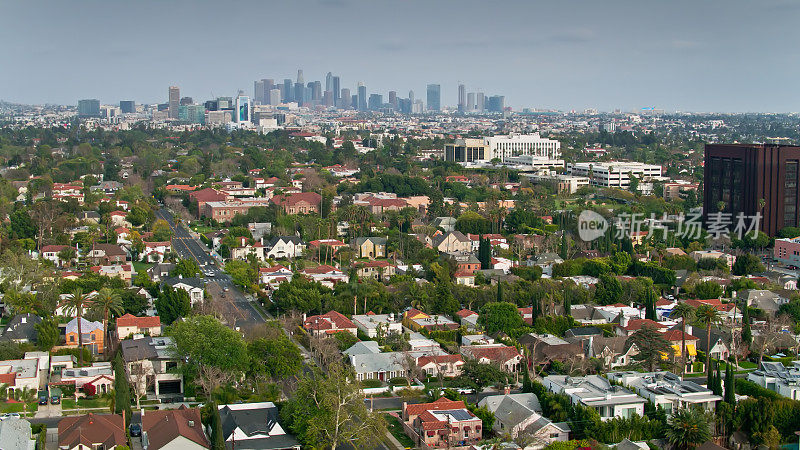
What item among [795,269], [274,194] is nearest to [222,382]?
[795,269]

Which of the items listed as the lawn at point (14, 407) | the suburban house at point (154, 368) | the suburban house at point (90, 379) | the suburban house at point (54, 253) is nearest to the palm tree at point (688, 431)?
the suburban house at point (154, 368)

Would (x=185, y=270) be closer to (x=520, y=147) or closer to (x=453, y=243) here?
(x=453, y=243)

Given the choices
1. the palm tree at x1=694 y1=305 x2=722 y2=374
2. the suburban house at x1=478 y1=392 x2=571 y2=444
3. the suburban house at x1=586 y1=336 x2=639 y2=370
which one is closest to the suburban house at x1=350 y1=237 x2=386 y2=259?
the palm tree at x1=694 y1=305 x2=722 y2=374

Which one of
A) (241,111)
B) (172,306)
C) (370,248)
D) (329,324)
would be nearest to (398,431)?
(329,324)

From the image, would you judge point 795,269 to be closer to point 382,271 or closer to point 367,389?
point 382,271

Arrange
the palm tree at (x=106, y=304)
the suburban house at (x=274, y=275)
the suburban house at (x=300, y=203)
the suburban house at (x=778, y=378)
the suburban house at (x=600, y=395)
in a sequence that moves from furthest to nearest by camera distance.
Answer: the suburban house at (x=300, y=203) < the suburban house at (x=274, y=275) < the palm tree at (x=106, y=304) < the suburban house at (x=778, y=378) < the suburban house at (x=600, y=395)

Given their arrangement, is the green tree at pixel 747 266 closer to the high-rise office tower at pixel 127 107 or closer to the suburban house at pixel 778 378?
the suburban house at pixel 778 378

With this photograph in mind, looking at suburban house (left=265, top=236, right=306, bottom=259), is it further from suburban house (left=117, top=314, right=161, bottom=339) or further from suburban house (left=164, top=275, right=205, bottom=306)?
suburban house (left=117, top=314, right=161, bottom=339)
